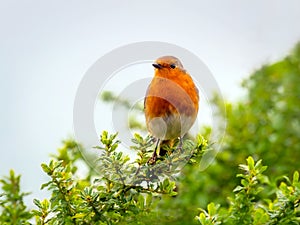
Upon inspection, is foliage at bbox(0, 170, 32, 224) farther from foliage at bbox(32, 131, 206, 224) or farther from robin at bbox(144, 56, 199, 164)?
robin at bbox(144, 56, 199, 164)

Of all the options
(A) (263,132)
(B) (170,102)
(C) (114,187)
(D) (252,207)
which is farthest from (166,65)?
(A) (263,132)

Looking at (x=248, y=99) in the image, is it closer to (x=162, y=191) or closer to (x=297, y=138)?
(x=297, y=138)

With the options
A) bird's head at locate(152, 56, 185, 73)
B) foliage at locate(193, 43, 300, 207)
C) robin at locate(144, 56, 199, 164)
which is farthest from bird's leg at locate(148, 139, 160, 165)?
foliage at locate(193, 43, 300, 207)

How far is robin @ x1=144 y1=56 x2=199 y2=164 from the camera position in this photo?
8.46ft

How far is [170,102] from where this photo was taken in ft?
8.91

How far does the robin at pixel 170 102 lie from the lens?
258cm

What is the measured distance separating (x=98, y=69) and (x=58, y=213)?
65cm

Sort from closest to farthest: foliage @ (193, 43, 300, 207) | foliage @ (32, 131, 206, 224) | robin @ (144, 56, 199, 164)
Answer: foliage @ (32, 131, 206, 224), robin @ (144, 56, 199, 164), foliage @ (193, 43, 300, 207)

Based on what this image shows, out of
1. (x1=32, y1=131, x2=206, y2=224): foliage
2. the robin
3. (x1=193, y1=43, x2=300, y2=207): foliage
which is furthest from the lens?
(x1=193, y1=43, x2=300, y2=207): foliage

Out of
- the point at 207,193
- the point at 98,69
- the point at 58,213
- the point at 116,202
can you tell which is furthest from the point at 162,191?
the point at 207,193

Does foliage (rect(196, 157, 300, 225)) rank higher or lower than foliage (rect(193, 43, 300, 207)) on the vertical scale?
lower

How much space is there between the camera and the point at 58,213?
2.57 metres

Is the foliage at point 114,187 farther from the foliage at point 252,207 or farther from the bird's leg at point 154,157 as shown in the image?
the foliage at point 252,207

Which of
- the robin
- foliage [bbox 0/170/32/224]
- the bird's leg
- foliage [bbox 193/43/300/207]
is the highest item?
foliage [bbox 193/43/300/207]
